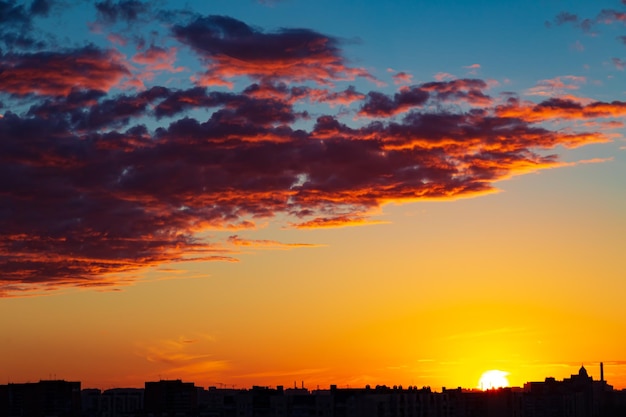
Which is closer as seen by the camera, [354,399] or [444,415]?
[354,399]

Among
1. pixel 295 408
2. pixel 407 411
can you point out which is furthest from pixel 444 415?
pixel 295 408

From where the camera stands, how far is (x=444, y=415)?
19425 cm

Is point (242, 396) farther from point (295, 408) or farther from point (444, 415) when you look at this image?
point (444, 415)

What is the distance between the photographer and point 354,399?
180m

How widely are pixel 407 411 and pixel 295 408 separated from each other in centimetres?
1854

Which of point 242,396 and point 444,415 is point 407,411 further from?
point 242,396

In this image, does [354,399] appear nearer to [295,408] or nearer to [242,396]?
[295,408]

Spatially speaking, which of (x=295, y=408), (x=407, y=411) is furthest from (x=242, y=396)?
(x=407, y=411)

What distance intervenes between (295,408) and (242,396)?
16.2m

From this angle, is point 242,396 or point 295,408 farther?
point 242,396

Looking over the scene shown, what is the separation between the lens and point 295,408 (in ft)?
609

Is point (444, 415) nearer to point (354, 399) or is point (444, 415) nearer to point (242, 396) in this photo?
point (354, 399)

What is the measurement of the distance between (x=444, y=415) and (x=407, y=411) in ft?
42.5

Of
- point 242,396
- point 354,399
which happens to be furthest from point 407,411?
point 242,396
